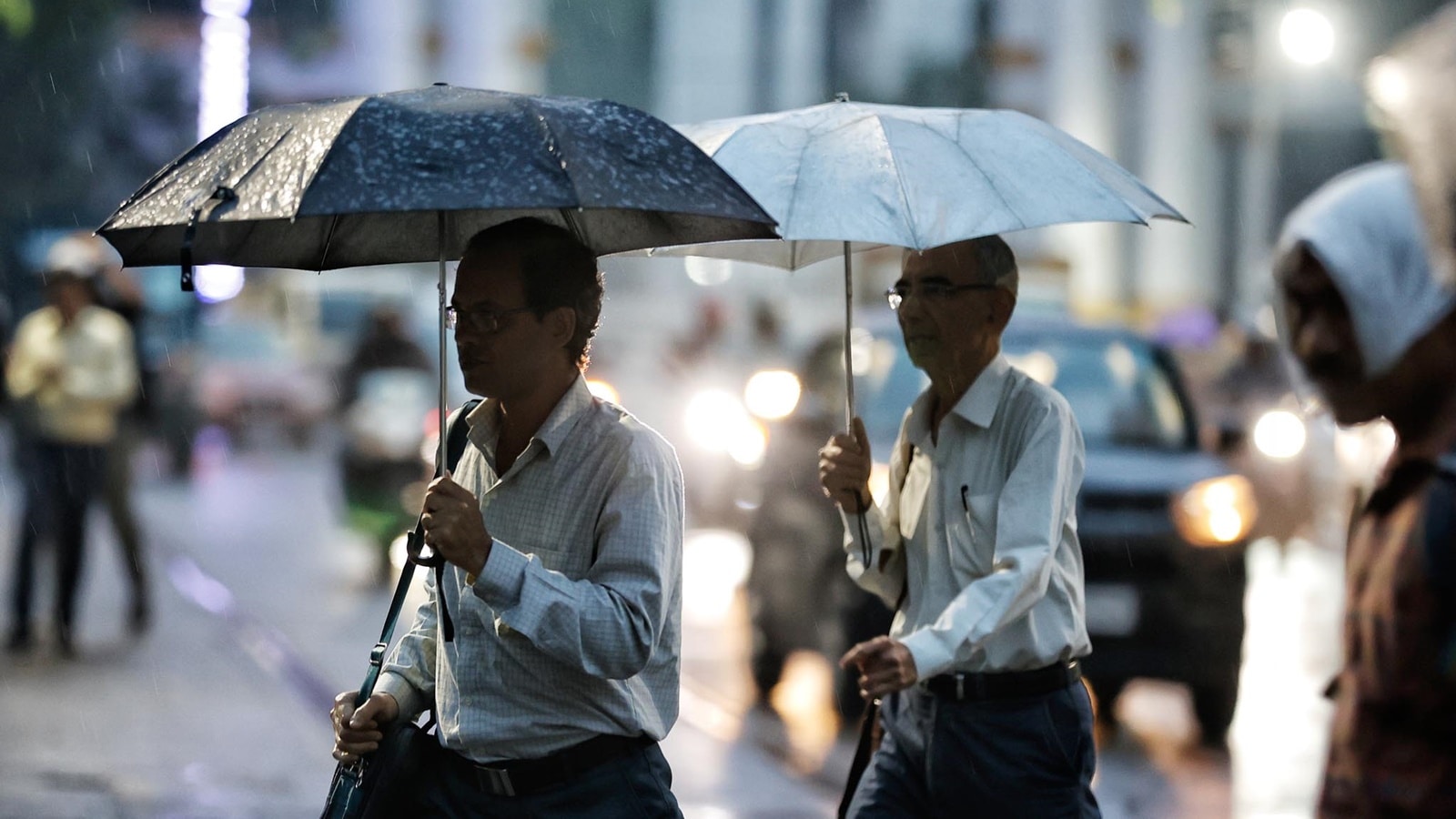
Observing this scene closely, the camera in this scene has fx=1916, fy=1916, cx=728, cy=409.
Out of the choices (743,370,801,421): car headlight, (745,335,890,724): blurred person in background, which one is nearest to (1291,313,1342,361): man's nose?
(745,335,890,724): blurred person in background

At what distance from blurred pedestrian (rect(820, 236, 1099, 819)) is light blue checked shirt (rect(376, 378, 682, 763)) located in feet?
1.60

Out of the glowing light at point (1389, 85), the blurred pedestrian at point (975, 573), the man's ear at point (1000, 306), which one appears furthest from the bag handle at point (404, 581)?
the glowing light at point (1389, 85)

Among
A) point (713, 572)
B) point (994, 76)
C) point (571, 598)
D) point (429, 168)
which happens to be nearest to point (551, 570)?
point (571, 598)

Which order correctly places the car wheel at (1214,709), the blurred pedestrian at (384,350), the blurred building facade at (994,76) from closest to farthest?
the car wheel at (1214,709) → the blurred pedestrian at (384,350) → the blurred building facade at (994,76)

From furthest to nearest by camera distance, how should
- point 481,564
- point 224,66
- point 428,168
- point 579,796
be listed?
1. point 224,66
2. point 579,796
3. point 481,564
4. point 428,168

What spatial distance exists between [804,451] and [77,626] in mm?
5034

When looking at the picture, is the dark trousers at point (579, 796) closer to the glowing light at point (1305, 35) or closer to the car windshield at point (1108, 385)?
the car windshield at point (1108, 385)

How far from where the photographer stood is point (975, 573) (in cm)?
371

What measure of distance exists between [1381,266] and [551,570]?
1566 mm

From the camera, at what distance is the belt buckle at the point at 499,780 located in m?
3.19

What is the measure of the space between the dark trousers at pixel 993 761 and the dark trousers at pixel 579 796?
645 mm

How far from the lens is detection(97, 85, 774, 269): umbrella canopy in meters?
2.82

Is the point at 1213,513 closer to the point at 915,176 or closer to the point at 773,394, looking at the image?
the point at 773,394

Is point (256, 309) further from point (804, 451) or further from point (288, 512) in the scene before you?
point (804, 451)
